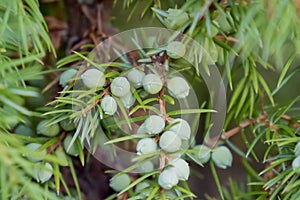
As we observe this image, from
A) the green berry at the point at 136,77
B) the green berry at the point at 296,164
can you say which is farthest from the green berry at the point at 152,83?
the green berry at the point at 296,164

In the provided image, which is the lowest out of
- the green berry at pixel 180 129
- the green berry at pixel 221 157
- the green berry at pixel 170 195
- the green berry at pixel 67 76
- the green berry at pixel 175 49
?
the green berry at pixel 221 157

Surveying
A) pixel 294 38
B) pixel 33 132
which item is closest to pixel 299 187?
pixel 294 38

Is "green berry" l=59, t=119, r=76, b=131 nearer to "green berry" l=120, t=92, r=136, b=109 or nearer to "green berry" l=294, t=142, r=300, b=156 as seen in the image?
"green berry" l=120, t=92, r=136, b=109

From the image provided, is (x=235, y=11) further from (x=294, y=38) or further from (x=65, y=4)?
(x=65, y=4)

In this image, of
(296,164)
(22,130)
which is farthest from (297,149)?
(22,130)

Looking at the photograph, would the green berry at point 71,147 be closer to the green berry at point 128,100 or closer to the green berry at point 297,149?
the green berry at point 128,100

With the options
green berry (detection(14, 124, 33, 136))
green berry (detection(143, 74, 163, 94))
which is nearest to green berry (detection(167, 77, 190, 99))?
green berry (detection(143, 74, 163, 94))
